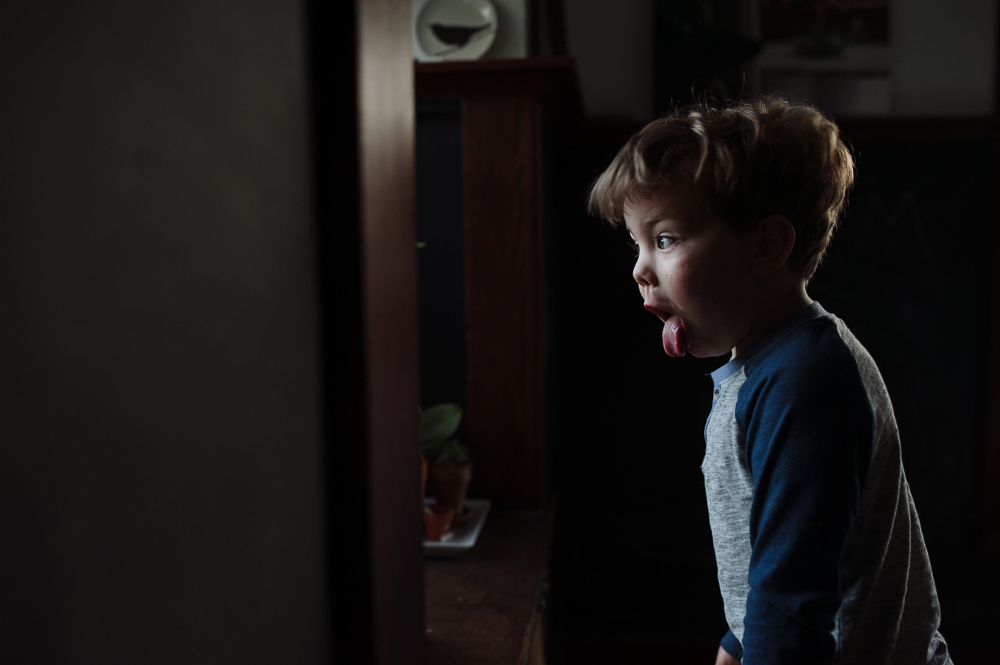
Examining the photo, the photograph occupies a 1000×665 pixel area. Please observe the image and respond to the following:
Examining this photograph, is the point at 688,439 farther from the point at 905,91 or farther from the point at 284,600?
the point at 284,600

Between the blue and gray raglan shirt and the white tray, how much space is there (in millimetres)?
737

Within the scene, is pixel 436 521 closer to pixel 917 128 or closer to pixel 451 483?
pixel 451 483

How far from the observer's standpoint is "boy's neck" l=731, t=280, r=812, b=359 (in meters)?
0.83

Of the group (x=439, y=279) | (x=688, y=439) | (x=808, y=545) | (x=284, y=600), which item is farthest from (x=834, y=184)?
(x=688, y=439)

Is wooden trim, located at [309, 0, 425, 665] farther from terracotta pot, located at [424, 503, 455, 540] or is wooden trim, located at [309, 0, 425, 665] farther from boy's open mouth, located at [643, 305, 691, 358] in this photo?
terracotta pot, located at [424, 503, 455, 540]

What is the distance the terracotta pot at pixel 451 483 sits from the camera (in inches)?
63.1

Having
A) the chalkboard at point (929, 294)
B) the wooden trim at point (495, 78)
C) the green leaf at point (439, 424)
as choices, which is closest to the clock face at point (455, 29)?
the wooden trim at point (495, 78)

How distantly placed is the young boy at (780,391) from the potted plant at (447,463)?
31.8 inches

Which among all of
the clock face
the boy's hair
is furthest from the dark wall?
the clock face

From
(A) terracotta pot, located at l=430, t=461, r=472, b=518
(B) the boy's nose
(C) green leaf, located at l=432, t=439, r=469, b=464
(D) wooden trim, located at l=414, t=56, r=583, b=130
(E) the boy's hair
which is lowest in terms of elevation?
(A) terracotta pot, located at l=430, t=461, r=472, b=518

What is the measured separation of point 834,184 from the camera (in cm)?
83

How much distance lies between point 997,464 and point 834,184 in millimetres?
2089

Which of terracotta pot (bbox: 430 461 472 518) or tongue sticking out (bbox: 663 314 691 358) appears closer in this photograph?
tongue sticking out (bbox: 663 314 691 358)

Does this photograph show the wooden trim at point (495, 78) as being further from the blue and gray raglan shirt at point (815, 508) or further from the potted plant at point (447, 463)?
the blue and gray raglan shirt at point (815, 508)
